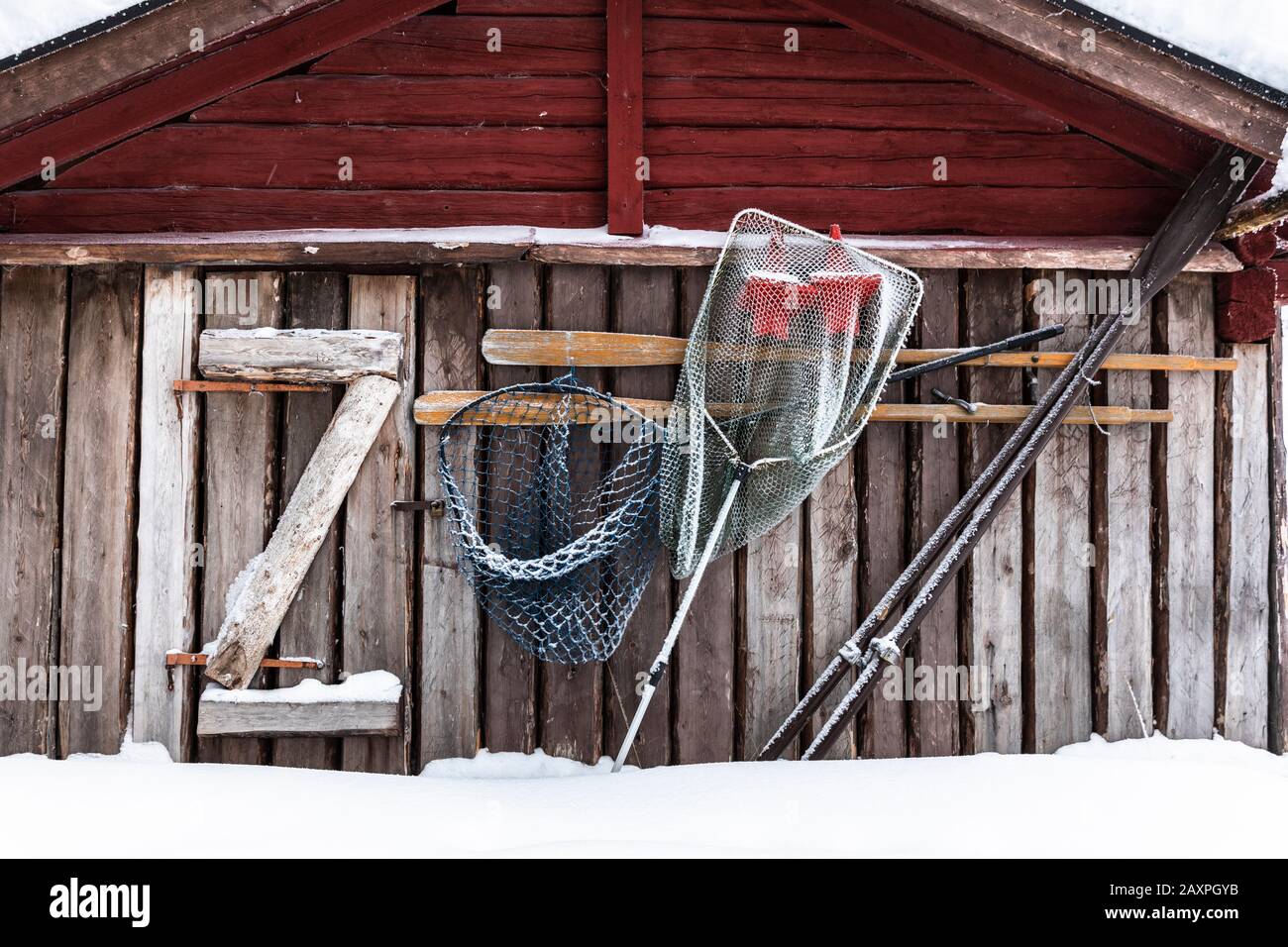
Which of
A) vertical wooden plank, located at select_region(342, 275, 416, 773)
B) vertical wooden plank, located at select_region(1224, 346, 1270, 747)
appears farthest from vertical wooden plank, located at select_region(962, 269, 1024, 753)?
vertical wooden plank, located at select_region(342, 275, 416, 773)

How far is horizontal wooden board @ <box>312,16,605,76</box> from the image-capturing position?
10.6 feet

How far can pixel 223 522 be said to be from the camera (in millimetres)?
3199

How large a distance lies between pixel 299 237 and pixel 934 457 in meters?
2.81

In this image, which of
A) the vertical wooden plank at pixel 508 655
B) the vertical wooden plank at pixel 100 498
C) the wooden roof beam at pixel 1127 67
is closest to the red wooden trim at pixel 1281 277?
the wooden roof beam at pixel 1127 67

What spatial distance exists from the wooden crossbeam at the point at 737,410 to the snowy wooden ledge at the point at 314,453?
0.20 metres

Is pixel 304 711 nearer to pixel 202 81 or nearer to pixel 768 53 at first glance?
pixel 202 81

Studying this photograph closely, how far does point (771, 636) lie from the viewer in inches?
129

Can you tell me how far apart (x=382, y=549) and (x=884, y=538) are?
211 cm

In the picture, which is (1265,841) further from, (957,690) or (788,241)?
(788,241)

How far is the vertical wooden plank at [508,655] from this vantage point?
3.22 m

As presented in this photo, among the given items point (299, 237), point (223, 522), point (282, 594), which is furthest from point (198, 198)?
point (282, 594)

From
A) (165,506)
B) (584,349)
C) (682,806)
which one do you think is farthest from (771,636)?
(165,506)

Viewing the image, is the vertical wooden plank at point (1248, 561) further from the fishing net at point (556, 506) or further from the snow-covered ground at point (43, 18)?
the snow-covered ground at point (43, 18)

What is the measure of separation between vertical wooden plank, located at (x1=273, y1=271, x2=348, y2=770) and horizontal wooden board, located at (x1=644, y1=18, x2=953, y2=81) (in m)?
1.67
